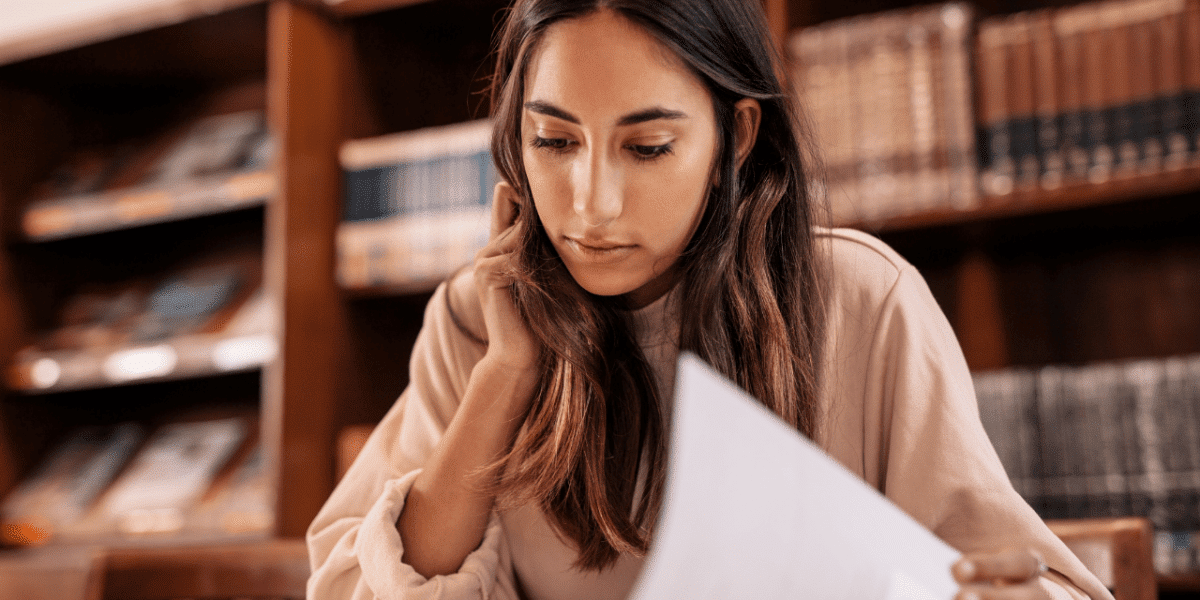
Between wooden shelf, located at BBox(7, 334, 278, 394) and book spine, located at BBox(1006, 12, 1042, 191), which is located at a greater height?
book spine, located at BBox(1006, 12, 1042, 191)

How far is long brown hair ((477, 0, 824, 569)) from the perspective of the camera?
88 cm

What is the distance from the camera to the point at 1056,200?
4.87 ft

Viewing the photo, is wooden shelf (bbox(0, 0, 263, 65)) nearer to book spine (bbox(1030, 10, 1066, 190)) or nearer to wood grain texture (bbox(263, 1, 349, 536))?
wood grain texture (bbox(263, 1, 349, 536))

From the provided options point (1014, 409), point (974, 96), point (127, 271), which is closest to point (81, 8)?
point (127, 271)

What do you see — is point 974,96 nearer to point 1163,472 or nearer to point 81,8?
point 1163,472

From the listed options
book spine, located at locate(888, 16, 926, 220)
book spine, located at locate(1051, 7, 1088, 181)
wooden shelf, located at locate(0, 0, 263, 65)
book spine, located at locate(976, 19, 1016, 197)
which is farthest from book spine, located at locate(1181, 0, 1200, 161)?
wooden shelf, located at locate(0, 0, 263, 65)

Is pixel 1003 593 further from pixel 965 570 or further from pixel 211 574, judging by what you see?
pixel 211 574

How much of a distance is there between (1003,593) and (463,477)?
463 mm

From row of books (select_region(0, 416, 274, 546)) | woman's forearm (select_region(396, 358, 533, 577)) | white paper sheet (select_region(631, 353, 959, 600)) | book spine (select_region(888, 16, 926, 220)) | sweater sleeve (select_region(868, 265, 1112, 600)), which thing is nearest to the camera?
white paper sheet (select_region(631, 353, 959, 600))

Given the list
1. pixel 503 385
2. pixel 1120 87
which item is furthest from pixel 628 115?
pixel 1120 87

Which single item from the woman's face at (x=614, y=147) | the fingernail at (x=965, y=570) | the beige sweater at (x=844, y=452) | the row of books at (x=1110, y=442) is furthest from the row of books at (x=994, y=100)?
the fingernail at (x=965, y=570)

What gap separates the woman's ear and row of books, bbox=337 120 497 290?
38.6 inches

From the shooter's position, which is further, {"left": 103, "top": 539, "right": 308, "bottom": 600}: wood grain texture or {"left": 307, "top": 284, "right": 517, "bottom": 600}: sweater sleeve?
{"left": 103, "top": 539, "right": 308, "bottom": 600}: wood grain texture

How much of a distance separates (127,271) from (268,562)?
1.37 meters
